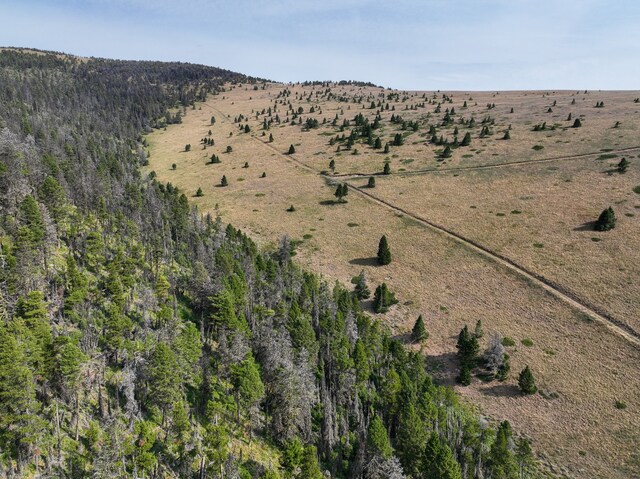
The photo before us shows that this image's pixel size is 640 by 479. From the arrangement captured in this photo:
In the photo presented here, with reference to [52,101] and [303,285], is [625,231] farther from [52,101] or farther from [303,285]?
[52,101]

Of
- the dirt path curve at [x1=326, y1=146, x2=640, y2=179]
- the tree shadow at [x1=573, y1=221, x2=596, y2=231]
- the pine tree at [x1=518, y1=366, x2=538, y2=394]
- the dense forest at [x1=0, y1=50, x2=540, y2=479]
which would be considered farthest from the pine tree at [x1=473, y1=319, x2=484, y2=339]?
the dirt path curve at [x1=326, y1=146, x2=640, y2=179]

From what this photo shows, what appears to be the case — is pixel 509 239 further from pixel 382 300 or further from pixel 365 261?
pixel 382 300

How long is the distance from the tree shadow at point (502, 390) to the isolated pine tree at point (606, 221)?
171ft

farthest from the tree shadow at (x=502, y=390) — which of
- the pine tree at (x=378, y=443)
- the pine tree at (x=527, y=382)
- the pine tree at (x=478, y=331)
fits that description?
the pine tree at (x=378, y=443)

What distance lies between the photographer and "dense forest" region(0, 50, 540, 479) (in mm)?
28219

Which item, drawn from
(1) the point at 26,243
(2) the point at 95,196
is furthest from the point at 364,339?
(2) the point at 95,196

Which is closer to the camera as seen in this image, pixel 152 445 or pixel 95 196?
pixel 152 445

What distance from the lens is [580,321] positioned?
60.4 metres

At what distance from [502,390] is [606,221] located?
5497cm

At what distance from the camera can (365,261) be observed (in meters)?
84.7

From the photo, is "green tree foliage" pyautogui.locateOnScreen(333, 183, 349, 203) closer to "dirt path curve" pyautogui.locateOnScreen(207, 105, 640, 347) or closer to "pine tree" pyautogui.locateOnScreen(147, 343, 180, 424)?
"dirt path curve" pyautogui.locateOnScreen(207, 105, 640, 347)

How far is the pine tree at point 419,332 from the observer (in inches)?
2397

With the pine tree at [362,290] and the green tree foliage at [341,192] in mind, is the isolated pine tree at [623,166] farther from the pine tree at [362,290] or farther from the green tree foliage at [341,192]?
the pine tree at [362,290]

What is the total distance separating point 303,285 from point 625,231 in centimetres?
7501
